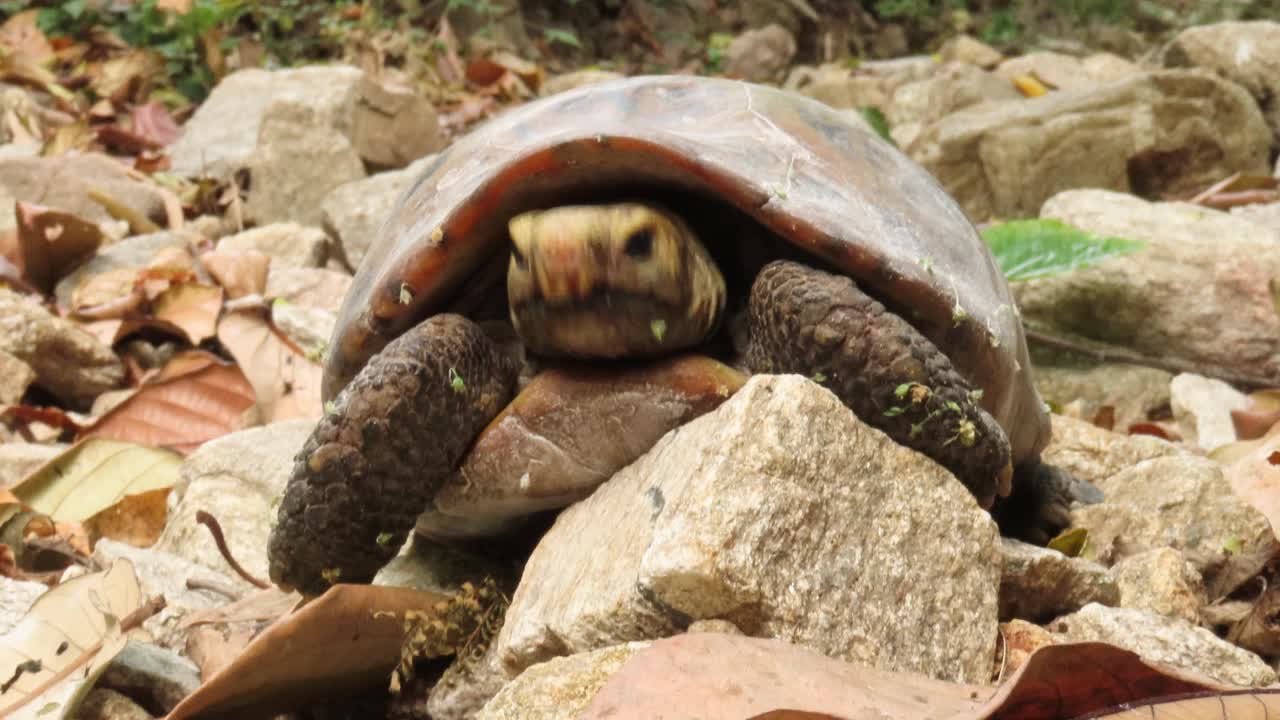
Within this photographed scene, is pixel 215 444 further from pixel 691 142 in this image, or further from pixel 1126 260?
pixel 1126 260

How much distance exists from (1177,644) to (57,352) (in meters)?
2.84

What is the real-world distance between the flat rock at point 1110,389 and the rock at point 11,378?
9.26 feet

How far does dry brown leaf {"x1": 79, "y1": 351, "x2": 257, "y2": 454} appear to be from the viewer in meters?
3.08

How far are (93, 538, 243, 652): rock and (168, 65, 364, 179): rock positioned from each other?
336 cm

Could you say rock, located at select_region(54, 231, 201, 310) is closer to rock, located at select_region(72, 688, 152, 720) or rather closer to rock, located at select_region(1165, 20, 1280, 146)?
rock, located at select_region(72, 688, 152, 720)

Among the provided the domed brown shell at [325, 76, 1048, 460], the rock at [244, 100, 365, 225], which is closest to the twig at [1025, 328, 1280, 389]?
the domed brown shell at [325, 76, 1048, 460]

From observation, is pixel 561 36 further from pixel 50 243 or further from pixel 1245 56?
pixel 50 243

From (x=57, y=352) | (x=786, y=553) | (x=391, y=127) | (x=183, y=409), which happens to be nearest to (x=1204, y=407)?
(x=786, y=553)

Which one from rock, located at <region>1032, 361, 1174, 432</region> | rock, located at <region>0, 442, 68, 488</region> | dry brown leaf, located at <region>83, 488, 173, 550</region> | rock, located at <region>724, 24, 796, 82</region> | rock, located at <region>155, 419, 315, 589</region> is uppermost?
rock, located at <region>155, 419, 315, 589</region>

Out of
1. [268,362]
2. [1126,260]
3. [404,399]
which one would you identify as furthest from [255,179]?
[404,399]

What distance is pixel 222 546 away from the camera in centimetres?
209


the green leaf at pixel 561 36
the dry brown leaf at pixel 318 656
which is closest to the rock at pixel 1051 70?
the green leaf at pixel 561 36

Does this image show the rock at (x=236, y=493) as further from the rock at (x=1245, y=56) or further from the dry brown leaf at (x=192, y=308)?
the rock at (x=1245, y=56)

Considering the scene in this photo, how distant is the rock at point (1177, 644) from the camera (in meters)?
1.60
